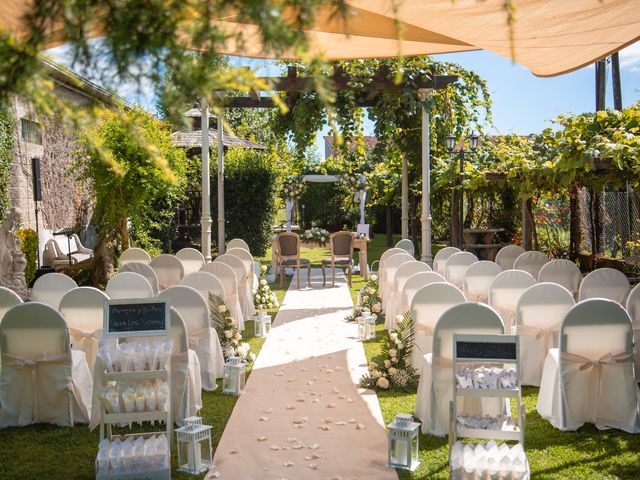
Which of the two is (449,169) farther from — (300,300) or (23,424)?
(23,424)

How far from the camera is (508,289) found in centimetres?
712

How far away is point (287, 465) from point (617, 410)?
98.1 inches

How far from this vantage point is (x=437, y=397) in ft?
16.4

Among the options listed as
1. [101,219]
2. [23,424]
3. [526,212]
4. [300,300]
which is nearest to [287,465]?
[23,424]

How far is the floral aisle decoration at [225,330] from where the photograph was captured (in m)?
7.14

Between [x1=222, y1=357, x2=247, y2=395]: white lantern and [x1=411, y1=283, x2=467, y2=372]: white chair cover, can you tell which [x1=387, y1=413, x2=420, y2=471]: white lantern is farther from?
[x1=222, y1=357, x2=247, y2=395]: white lantern

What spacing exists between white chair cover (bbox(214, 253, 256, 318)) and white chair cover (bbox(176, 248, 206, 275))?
0.69 meters

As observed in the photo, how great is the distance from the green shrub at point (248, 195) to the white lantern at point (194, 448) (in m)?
15.1

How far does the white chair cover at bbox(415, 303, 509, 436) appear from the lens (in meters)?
4.88

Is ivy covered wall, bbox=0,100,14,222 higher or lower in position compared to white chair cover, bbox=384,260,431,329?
higher

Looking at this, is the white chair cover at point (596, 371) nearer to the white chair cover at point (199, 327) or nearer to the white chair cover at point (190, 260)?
the white chair cover at point (199, 327)

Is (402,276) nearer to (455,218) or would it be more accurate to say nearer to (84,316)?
(84,316)

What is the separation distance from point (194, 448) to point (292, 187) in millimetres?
17359

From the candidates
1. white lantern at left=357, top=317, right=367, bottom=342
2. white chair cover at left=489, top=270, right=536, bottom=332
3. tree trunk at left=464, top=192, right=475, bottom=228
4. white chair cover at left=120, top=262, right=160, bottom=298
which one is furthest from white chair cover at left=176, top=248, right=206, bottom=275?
tree trunk at left=464, top=192, right=475, bottom=228
